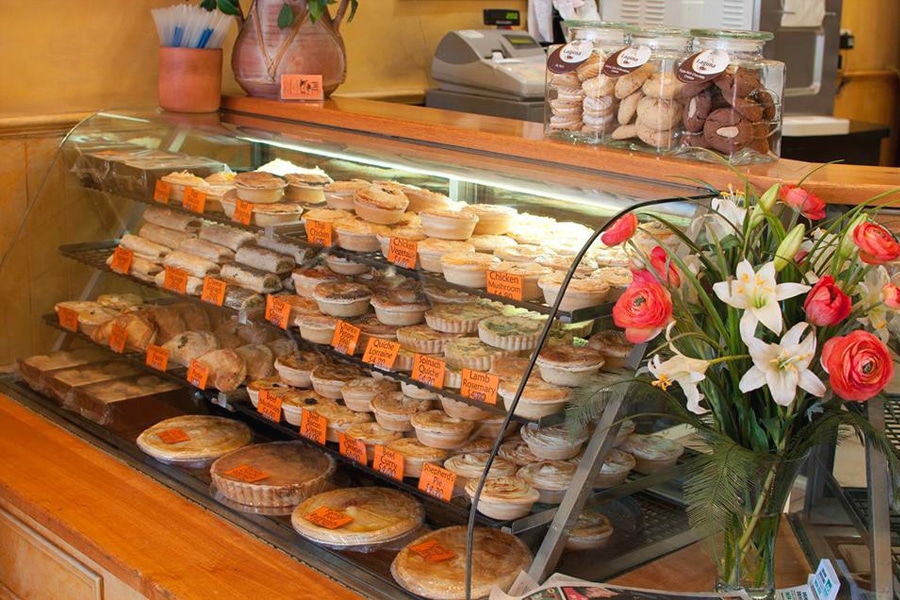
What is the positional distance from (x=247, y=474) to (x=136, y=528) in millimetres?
256

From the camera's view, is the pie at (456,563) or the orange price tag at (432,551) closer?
the pie at (456,563)

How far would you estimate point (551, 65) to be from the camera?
231 cm

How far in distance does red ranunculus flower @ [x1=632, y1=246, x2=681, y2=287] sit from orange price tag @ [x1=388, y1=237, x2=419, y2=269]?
63 cm

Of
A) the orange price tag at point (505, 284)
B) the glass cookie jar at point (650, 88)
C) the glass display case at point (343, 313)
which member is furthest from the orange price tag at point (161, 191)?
the glass cookie jar at point (650, 88)

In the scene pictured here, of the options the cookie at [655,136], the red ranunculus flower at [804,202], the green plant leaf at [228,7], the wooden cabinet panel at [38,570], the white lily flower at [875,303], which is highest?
the green plant leaf at [228,7]

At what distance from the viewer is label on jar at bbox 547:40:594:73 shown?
2256 millimetres

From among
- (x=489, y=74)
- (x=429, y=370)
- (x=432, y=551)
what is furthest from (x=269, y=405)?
(x=489, y=74)

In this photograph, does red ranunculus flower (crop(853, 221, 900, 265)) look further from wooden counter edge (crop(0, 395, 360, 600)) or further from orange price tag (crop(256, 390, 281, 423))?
orange price tag (crop(256, 390, 281, 423))

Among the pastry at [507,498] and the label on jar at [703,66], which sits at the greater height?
the label on jar at [703,66]

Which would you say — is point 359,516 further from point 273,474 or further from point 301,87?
point 301,87

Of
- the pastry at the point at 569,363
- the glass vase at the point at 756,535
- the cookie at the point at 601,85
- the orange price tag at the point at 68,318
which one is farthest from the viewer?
the orange price tag at the point at 68,318

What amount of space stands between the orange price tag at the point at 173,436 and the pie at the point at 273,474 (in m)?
Answer: 0.16

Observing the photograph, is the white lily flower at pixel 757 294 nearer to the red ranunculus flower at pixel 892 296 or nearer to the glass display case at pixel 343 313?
the red ranunculus flower at pixel 892 296

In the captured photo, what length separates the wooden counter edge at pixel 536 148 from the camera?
1.91m
